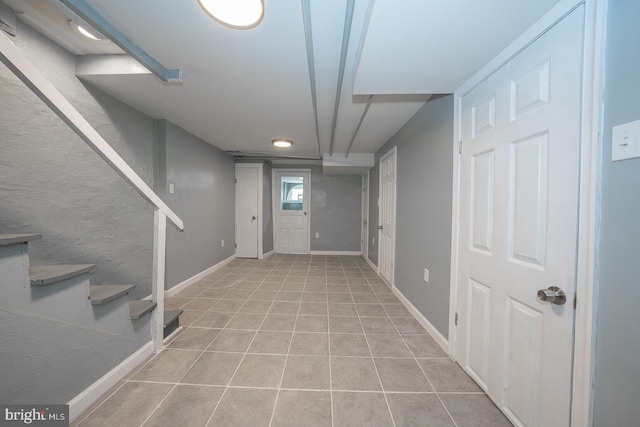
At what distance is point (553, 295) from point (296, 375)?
1496 millimetres

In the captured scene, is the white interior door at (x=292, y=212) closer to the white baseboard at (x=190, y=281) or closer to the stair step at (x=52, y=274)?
the white baseboard at (x=190, y=281)

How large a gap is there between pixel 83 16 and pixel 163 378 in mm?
2164

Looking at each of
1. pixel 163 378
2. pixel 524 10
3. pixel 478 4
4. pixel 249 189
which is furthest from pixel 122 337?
pixel 249 189

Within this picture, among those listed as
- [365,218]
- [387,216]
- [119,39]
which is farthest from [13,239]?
[365,218]

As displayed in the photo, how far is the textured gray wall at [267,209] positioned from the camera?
4.74 metres

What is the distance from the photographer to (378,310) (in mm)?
2408

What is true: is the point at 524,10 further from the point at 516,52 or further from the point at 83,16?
the point at 83,16

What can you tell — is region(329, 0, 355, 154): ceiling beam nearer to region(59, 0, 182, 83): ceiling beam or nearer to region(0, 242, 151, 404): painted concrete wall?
region(59, 0, 182, 83): ceiling beam

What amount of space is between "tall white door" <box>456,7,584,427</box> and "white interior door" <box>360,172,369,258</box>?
10.6ft

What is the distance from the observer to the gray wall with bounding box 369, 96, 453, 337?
171 centimetres

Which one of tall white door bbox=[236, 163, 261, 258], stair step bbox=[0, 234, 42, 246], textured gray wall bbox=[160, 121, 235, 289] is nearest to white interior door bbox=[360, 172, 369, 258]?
tall white door bbox=[236, 163, 261, 258]

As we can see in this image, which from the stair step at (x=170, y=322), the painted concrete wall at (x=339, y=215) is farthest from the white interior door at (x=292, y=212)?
the stair step at (x=170, y=322)

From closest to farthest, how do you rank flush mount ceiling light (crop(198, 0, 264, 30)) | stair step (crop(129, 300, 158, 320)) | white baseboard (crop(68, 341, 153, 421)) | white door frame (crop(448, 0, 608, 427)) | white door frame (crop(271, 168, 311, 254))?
white door frame (crop(448, 0, 608, 427)), flush mount ceiling light (crop(198, 0, 264, 30)), white baseboard (crop(68, 341, 153, 421)), stair step (crop(129, 300, 158, 320)), white door frame (crop(271, 168, 311, 254))

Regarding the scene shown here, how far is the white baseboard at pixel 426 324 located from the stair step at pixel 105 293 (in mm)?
2368
